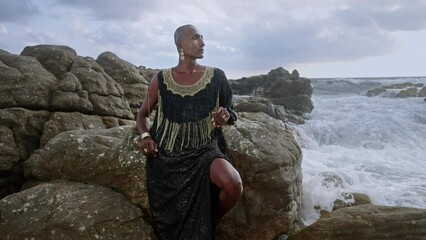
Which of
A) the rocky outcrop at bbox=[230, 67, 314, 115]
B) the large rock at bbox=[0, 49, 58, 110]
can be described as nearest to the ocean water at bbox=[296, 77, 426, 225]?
the rocky outcrop at bbox=[230, 67, 314, 115]

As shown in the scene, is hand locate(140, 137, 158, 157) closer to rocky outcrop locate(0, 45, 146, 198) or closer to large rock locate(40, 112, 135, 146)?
large rock locate(40, 112, 135, 146)

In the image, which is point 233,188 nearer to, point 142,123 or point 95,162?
point 142,123

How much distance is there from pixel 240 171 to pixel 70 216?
70.1 inches

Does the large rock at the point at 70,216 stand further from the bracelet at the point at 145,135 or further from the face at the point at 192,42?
the face at the point at 192,42

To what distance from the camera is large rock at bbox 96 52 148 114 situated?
903 centimetres

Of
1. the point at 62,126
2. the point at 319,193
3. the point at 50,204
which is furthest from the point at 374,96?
the point at 50,204

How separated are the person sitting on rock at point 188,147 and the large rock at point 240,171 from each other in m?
0.35

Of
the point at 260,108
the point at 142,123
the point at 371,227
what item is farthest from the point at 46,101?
the point at 260,108

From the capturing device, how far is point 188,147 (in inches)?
144

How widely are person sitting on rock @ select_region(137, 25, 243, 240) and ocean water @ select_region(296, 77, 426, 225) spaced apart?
2.78m

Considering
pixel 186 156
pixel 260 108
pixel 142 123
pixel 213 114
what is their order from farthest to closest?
pixel 260 108, pixel 142 123, pixel 213 114, pixel 186 156

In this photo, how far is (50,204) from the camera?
370 cm

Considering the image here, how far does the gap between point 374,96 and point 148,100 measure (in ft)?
101

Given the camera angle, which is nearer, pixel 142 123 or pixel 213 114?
pixel 213 114
